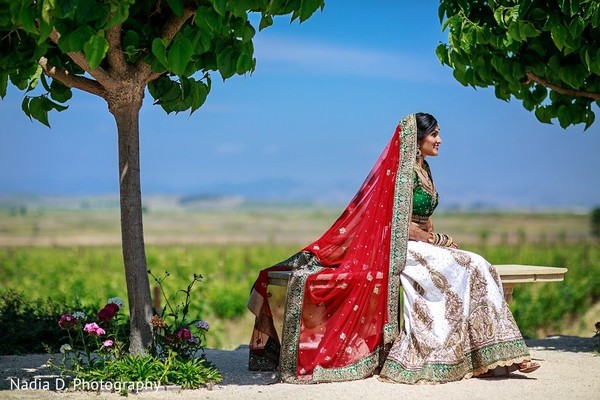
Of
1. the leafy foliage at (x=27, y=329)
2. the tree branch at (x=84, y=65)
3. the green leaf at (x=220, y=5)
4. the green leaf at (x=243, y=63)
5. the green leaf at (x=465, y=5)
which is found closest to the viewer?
the green leaf at (x=220, y=5)

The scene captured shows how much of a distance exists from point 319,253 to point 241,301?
11247 mm

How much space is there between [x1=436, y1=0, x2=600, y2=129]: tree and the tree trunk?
330cm

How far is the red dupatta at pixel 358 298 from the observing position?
795 cm

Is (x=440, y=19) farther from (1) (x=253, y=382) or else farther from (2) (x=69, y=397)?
(2) (x=69, y=397)

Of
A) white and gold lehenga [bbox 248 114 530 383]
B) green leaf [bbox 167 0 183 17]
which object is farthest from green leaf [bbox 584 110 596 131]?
green leaf [bbox 167 0 183 17]

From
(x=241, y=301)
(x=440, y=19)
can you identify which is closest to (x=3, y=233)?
(x=241, y=301)

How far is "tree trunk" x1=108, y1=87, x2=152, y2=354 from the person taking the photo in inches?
311

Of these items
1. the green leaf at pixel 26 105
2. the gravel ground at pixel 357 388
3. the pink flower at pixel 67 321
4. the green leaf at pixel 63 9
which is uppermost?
the green leaf at pixel 63 9

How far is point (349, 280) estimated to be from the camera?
8.00 meters

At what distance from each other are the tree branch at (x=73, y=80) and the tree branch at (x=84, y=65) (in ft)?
0.50

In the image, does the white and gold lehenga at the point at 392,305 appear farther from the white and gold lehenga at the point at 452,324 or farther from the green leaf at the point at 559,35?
the green leaf at the point at 559,35

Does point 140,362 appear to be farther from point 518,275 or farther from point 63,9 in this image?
point 518,275

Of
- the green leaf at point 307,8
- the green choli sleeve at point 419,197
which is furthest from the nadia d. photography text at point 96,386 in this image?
the green leaf at point 307,8

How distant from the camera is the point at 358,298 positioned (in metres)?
7.98
